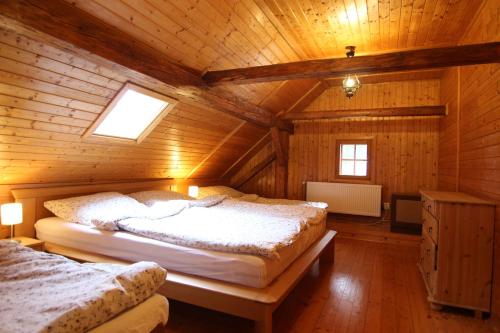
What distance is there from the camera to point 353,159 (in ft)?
18.5

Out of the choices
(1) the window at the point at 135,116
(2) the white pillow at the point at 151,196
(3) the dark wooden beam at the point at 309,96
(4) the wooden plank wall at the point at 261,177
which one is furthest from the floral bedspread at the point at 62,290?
(4) the wooden plank wall at the point at 261,177

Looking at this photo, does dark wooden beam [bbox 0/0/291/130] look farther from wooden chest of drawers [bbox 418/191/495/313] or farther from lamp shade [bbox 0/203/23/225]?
wooden chest of drawers [bbox 418/191/495/313]

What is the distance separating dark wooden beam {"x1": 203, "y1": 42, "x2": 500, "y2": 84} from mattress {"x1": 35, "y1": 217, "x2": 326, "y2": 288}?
61.7 inches

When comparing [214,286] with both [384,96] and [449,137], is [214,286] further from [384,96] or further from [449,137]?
[384,96]

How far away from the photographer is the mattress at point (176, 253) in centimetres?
214

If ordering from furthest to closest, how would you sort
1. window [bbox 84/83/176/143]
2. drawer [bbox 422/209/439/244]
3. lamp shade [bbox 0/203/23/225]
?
window [bbox 84/83/176/143], drawer [bbox 422/209/439/244], lamp shade [bbox 0/203/23/225]

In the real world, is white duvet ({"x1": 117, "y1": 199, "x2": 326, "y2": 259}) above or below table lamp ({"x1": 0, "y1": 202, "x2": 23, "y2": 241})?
below

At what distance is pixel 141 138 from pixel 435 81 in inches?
191

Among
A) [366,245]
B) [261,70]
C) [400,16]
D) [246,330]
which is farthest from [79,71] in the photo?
[366,245]

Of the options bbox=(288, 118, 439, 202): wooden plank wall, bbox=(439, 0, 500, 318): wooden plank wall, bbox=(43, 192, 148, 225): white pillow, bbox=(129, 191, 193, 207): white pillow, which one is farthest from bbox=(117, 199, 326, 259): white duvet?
bbox=(288, 118, 439, 202): wooden plank wall

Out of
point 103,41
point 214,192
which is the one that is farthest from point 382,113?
point 103,41

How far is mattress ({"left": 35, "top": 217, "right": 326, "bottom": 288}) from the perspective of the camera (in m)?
2.14

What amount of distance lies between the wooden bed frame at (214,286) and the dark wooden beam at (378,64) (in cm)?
176

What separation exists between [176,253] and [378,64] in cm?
229
